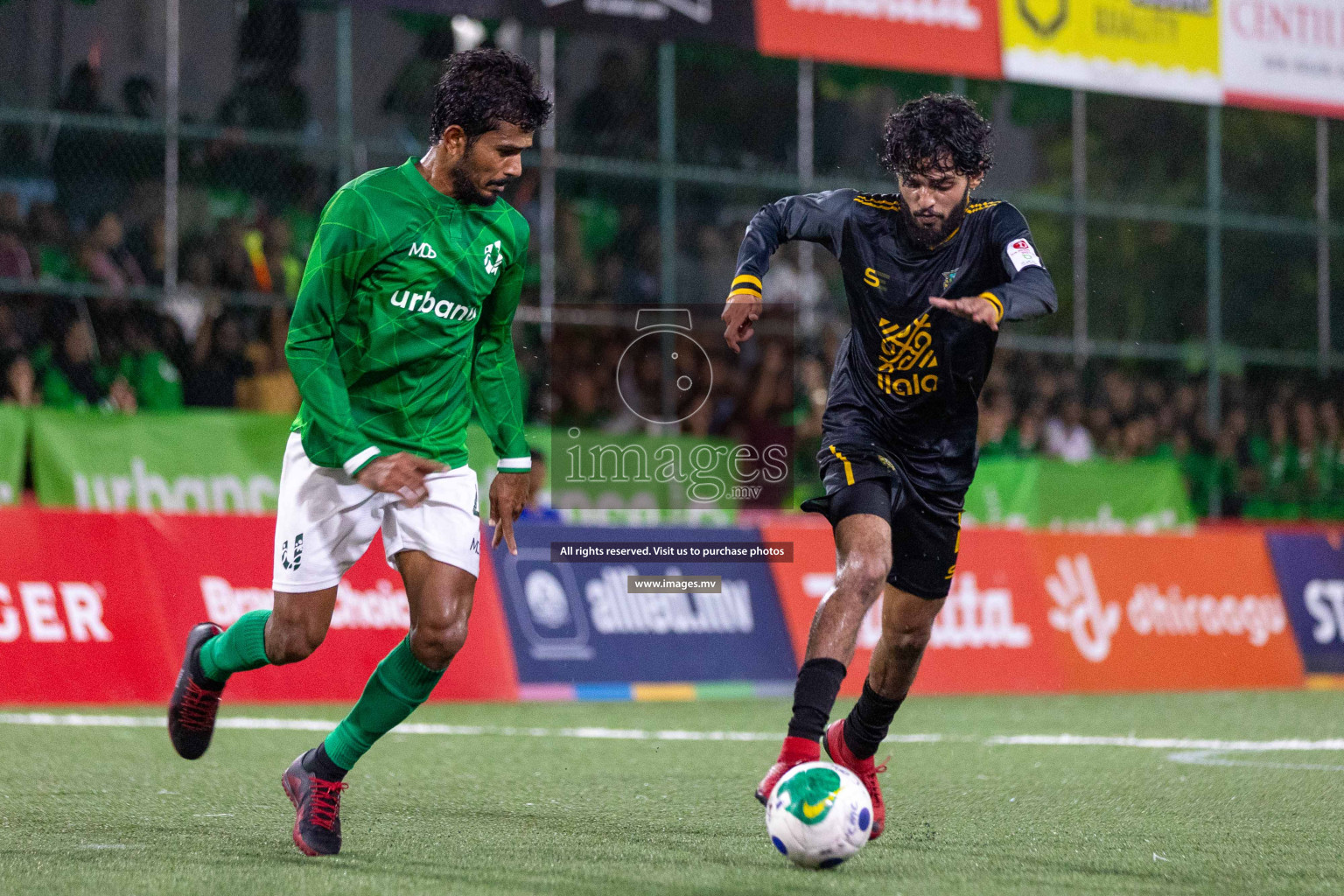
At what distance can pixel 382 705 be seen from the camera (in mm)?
5324

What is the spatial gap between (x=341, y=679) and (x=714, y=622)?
2545 mm

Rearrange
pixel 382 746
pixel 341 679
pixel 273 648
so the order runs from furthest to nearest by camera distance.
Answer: pixel 341 679, pixel 382 746, pixel 273 648

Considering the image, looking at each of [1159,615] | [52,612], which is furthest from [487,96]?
[1159,615]

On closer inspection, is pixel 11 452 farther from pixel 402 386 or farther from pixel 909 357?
pixel 909 357

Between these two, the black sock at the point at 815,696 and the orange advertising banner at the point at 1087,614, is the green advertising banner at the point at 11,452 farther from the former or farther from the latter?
the black sock at the point at 815,696

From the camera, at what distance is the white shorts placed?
525 cm

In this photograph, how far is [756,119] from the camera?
1794 cm

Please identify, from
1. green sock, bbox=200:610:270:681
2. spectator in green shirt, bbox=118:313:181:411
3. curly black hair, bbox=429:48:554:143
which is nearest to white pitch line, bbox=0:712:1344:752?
green sock, bbox=200:610:270:681

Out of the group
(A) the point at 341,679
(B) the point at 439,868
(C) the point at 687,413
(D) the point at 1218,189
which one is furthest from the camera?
(D) the point at 1218,189

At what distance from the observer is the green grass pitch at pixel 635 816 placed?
15.5 feet

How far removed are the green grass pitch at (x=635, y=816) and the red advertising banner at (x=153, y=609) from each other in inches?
18.6

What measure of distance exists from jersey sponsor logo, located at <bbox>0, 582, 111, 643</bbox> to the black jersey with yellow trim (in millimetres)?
5660

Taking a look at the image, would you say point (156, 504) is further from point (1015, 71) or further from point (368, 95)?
point (1015, 71)

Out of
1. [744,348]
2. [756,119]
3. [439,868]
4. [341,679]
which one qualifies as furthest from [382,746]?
[756,119]
